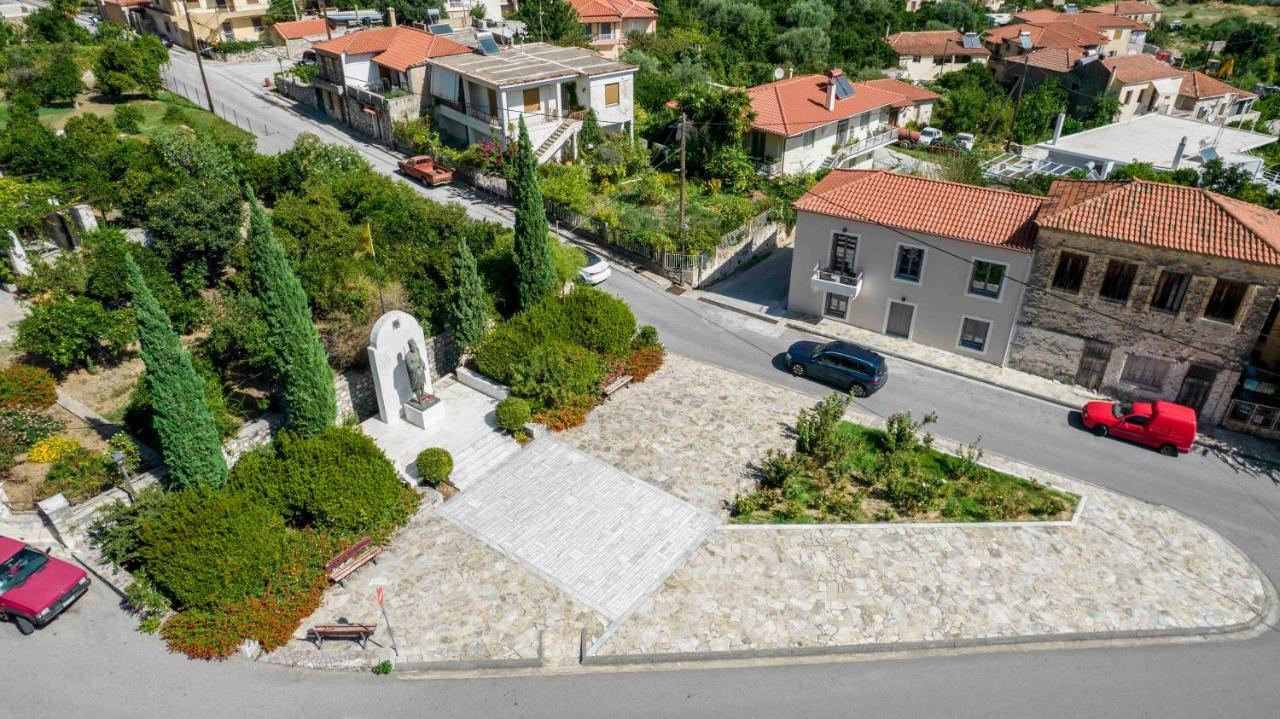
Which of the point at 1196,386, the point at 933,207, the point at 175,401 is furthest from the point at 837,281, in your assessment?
the point at 175,401

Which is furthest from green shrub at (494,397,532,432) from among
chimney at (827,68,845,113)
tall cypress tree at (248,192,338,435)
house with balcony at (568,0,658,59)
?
house with balcony at (568,0,658,59)

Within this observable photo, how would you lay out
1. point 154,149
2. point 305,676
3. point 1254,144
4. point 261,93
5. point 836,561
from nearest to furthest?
point 305,676, point 836,561, point 154,149, point 1254,144, point 261,93

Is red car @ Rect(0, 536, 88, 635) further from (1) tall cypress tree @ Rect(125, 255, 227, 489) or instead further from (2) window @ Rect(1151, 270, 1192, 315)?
(2) window @ Rect(1151, 270, 1192, 315)

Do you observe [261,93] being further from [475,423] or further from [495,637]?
[495,637]

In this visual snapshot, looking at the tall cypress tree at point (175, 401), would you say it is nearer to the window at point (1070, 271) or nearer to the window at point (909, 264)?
the window at point (909, 264)

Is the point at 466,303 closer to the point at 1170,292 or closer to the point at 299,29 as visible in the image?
the point at 1170,292

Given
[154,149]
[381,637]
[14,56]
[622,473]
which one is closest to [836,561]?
[622,473]
